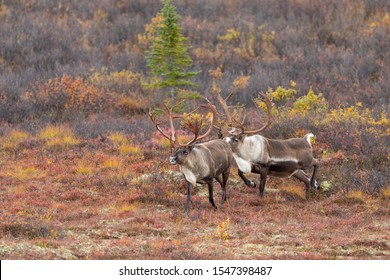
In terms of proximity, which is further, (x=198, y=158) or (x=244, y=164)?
(x=244, y=164)

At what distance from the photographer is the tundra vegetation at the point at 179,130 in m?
11.3

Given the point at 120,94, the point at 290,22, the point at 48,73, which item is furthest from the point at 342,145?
the point at 290,22

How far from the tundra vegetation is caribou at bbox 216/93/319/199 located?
0.42 meters

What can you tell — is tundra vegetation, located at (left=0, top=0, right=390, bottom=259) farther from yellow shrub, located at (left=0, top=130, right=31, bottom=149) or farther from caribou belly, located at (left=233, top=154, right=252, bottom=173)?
caribou belly, located at (left=233, top=154, right=252, bottom=173)

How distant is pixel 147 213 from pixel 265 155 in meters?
2.66

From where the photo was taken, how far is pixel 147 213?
12.9 m

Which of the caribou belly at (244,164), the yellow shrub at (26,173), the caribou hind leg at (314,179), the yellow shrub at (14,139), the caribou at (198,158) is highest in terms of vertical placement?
the caribou at (198,158)

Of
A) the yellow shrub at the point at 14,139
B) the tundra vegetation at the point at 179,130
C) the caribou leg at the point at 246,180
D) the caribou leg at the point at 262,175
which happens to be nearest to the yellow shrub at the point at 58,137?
the tundra vegetation at the point at 179,130

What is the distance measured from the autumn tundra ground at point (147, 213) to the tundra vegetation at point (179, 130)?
1.5 inches

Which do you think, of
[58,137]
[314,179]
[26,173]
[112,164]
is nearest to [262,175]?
[314,179]

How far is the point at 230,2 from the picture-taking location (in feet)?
96.4

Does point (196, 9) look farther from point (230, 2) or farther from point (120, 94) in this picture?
point (120, 94)

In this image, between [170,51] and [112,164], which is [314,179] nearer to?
[112,164]

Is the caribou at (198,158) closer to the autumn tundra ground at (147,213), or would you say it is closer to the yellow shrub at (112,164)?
the autumn tundra ground at (147,213)
